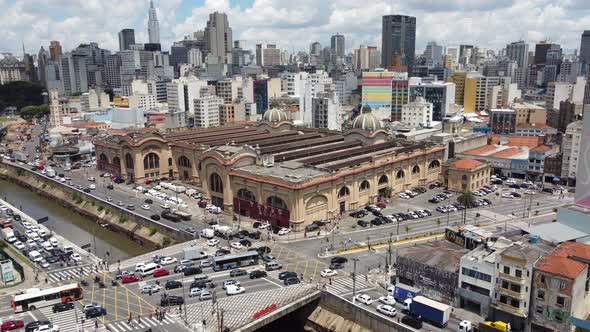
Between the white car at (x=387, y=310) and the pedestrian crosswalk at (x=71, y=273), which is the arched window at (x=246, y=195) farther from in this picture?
the white car at (x=387, y=310)

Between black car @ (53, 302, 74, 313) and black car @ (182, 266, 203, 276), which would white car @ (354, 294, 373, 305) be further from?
black car @ (53, 302, 74, 313)

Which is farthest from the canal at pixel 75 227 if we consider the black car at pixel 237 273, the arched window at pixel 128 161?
the black car at pixel 237 273

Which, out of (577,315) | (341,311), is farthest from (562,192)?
(341,311)

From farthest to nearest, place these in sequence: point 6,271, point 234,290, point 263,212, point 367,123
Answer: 1. point 367,123
2. point 263,212
3. point 6,271
4. point 234,290

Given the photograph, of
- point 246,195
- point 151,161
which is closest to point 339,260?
point 246,195

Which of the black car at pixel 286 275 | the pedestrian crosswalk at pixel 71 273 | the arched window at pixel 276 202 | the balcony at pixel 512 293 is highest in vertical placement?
the arched window at pixel 276 202

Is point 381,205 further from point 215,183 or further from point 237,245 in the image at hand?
point 237,245
